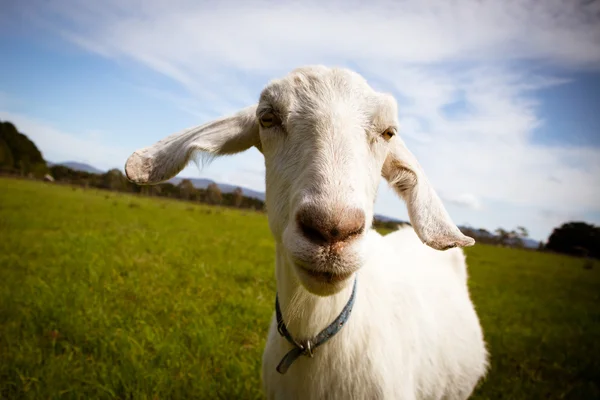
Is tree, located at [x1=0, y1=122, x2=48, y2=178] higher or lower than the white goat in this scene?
higher

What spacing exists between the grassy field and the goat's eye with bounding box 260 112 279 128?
92.2 inches

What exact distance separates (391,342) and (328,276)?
3.45ft

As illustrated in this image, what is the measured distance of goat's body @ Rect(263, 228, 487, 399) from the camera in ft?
6.07

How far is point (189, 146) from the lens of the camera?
79.6 inches

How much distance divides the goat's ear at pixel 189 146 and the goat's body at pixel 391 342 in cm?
112

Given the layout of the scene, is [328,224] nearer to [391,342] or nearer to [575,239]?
[391,342]

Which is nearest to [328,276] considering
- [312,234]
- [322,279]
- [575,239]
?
[322,279]

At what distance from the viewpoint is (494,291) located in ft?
32.6

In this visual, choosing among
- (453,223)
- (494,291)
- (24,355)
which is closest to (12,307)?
(24,355)

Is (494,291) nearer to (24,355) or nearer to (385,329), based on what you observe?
(385,329)

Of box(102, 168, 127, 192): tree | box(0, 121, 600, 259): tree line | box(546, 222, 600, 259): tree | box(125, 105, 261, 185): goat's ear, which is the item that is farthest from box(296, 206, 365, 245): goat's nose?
box(546, 222, 600, 259): tree

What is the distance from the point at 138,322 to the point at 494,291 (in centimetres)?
1003

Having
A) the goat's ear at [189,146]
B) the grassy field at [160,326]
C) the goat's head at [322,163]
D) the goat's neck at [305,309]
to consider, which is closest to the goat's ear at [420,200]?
the goat's head at [322,163]

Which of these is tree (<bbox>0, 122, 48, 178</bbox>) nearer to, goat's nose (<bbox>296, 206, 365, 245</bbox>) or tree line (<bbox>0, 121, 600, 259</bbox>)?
tree line (<bbox>0, 121, 600, 259</bbox>)
